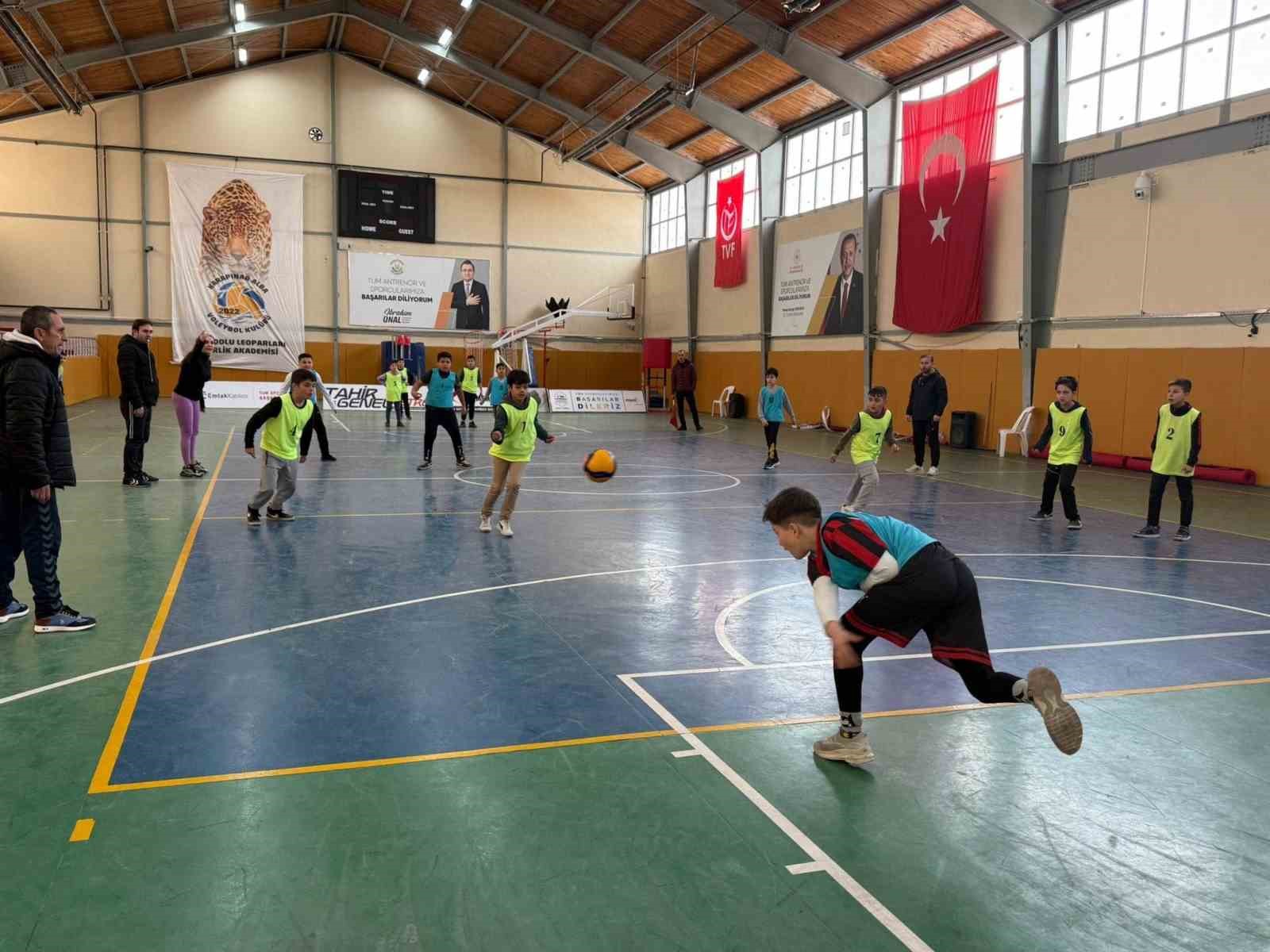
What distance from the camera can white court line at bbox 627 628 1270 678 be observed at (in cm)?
593

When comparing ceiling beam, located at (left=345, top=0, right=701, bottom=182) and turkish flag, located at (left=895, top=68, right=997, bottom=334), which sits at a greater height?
ceiling beam, located at (left=345, top=0, right=701, bottom=182)

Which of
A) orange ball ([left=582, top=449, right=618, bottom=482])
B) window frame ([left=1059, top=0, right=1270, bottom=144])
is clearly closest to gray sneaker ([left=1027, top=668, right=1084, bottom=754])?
orange ball ([left=582, top=449, right=618, bottom=482])

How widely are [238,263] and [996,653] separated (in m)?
33.4

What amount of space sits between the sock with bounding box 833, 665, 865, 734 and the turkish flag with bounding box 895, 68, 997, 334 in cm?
1961

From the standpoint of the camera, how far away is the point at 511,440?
401 inches

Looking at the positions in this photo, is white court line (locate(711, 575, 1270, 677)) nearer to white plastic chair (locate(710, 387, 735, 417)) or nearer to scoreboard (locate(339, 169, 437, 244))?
white plastic chair (locate(710, 387, 735, 417))

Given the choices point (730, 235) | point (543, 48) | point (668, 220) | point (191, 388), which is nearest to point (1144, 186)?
point (730, 235)

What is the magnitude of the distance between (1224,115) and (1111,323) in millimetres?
4210

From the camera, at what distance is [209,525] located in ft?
34.0

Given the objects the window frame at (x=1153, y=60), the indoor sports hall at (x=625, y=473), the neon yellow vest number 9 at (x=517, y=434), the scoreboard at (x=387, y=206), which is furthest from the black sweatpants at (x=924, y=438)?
the scoreboard at (x=387, y=206)

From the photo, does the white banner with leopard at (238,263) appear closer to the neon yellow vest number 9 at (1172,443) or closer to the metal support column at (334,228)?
the metal support column at (334,228)

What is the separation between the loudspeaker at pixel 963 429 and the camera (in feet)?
74.4

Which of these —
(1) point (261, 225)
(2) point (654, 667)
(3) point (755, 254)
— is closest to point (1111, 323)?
(3) point (755, 254)

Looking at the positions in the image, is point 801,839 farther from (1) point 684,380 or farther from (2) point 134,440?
(1) point 684,380
